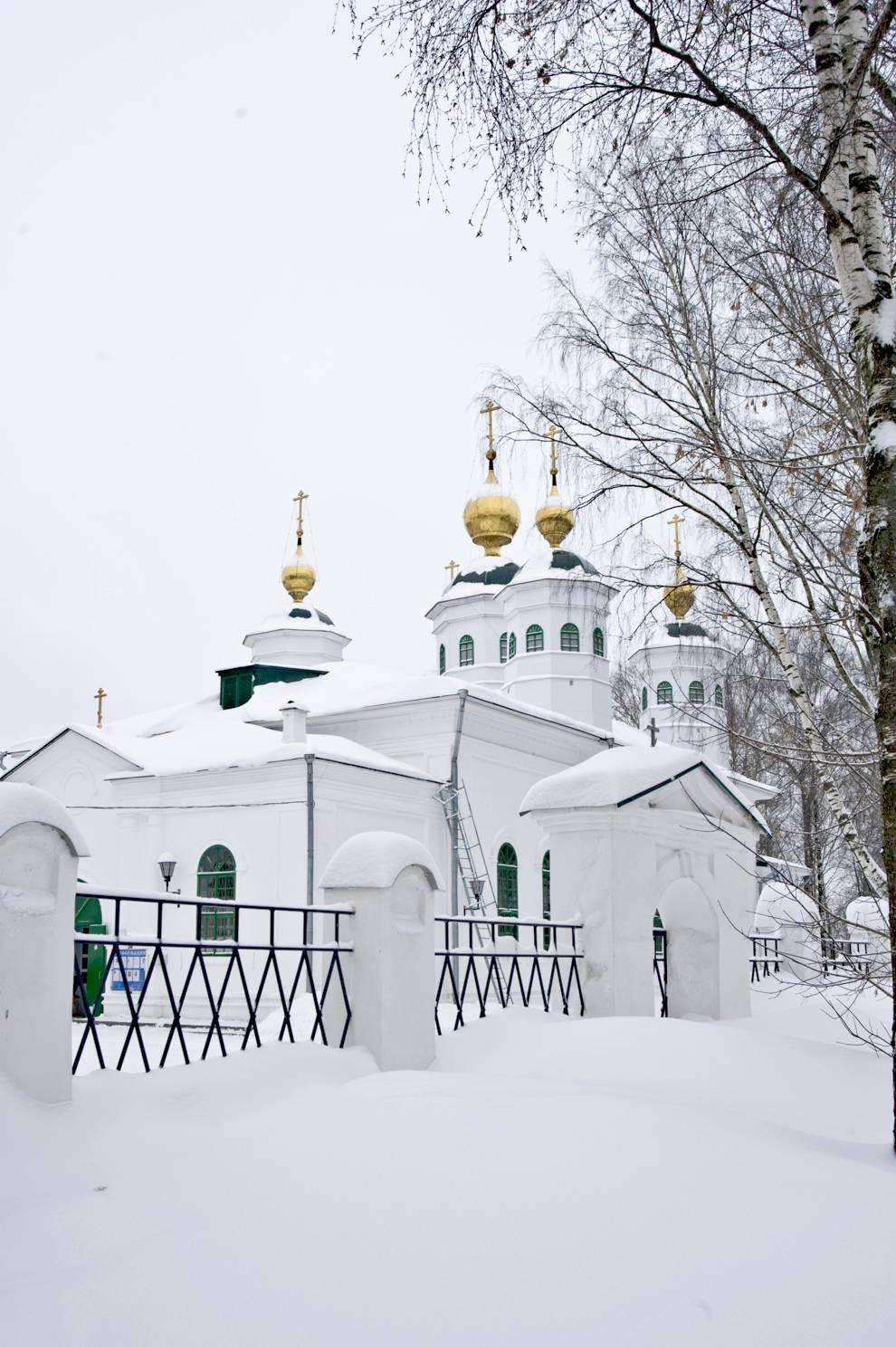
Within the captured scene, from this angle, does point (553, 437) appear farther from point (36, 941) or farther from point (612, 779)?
point (36, 941)

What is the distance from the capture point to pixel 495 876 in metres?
20.5

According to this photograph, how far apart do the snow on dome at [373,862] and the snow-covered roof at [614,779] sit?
7.81ft

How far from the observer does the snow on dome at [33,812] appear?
3.60 meters

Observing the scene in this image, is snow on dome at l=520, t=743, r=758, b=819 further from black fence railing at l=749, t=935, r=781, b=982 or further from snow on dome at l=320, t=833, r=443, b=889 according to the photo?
black fence railing at l=749, t=935, r=781, b=982

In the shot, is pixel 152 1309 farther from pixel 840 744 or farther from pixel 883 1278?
pixel 840 744

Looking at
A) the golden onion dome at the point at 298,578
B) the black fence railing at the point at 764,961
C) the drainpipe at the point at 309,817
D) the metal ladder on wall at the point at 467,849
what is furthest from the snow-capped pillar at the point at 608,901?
the golden onion dome at the point at 298,578

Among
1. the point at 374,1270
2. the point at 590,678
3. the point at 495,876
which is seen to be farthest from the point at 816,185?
the point at 590,678

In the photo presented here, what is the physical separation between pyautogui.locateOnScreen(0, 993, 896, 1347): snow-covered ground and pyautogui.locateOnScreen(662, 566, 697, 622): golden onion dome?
3.77m

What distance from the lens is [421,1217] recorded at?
9.77 ft

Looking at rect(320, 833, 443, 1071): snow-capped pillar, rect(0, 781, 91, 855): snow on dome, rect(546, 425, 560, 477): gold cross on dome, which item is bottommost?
rect(320, 833, 443, 1071): snow-capped pillar

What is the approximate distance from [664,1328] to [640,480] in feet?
19.2

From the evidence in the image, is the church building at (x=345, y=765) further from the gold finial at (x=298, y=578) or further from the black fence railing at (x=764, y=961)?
the gold finial at (x=298, y=578)

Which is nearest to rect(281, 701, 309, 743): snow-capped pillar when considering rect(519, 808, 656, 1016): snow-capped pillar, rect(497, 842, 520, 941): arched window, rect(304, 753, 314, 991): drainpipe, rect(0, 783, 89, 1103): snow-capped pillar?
rect(304, 753, 314, 991): drainpipe

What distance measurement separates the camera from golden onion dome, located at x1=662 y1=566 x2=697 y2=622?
300 inches
